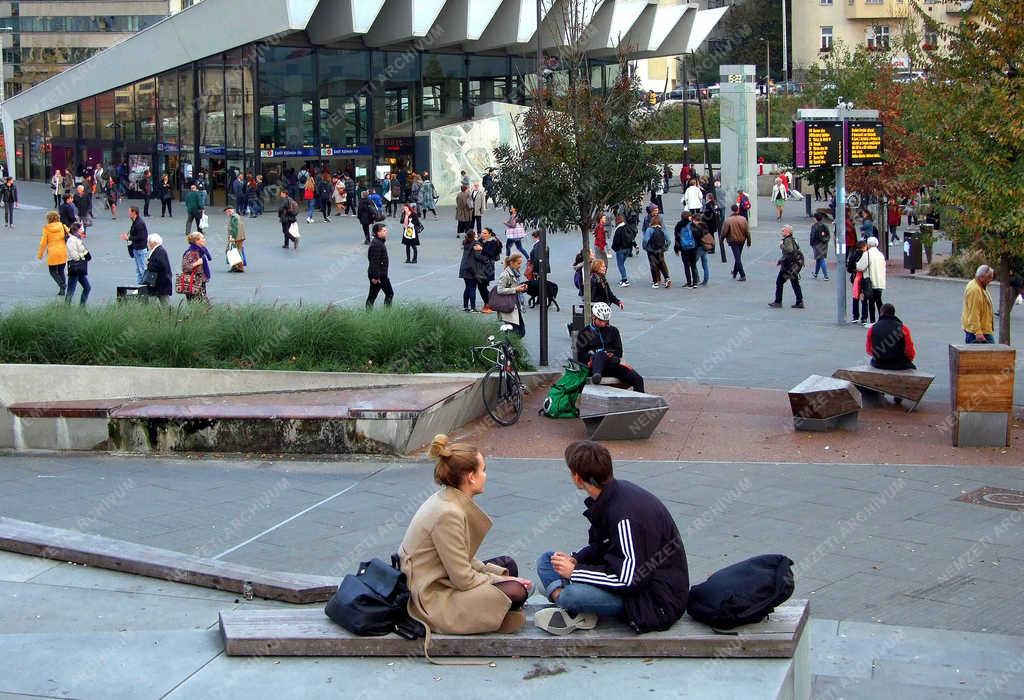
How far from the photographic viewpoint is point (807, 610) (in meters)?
6.33

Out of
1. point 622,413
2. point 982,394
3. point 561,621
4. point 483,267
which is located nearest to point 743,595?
point 561,621

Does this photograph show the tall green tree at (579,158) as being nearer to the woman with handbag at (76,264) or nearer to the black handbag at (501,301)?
the black handbag at (501,301)

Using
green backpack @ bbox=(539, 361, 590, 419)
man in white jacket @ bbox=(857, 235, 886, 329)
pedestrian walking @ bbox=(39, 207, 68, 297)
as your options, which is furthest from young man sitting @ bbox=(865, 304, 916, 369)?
pedestrian walking @ bbox=(39, 207, 68, 297)

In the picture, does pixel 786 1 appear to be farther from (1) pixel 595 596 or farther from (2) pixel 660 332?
(1) pixel 595 596

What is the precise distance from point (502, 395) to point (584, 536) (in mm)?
5077

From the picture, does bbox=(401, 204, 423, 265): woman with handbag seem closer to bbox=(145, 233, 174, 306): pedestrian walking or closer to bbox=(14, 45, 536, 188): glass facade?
bbox=(145, 233, 174, 306): pedestrian walking

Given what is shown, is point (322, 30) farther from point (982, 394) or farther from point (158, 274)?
point (982, 394)

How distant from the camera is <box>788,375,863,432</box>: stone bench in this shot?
1320 centimetres

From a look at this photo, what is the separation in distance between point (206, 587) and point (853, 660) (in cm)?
392

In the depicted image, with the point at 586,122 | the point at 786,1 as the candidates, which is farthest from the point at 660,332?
the point at 786,1

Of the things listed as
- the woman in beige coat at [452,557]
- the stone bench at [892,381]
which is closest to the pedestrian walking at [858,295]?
the stone bench at [892,381]

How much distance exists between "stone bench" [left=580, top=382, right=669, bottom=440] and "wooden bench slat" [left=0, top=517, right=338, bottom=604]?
556cm

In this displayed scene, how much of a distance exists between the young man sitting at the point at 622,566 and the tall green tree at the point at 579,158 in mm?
9909

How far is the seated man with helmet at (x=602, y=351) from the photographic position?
13.7 metres
